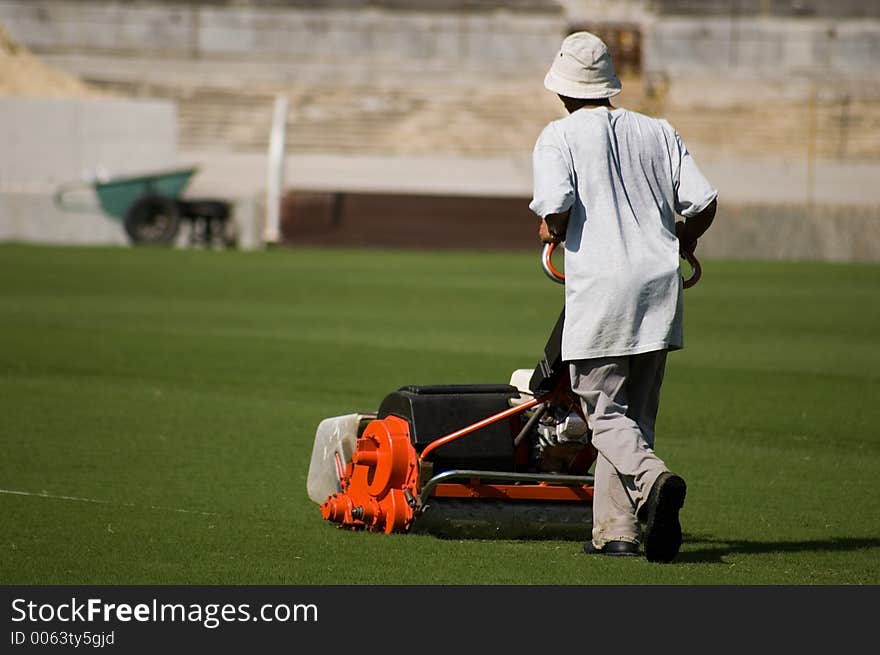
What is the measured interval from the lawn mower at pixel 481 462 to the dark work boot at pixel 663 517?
60 cm

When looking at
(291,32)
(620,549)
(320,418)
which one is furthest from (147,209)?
(291,32)

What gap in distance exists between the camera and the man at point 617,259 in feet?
19.4

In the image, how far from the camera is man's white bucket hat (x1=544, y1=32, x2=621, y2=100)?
6.10m

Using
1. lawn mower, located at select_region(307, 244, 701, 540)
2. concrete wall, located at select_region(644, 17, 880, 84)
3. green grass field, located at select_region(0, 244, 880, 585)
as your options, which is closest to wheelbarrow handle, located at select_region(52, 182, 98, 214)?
green grass field, located at select_region(0, 244, 880, 585)

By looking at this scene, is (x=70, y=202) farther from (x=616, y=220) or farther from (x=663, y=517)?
(x=663, y=517)

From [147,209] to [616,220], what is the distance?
93.8ft

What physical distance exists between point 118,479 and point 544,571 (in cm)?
284

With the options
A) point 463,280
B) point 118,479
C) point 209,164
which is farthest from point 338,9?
point 118,479

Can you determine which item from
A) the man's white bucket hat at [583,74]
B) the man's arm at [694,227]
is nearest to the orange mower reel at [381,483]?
the man's arm at [694,227]

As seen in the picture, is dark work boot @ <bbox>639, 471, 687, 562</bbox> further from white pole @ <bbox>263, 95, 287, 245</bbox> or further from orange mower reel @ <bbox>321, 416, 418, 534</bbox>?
white pole @ <bbox>263, 95, 287, 245</bbox>

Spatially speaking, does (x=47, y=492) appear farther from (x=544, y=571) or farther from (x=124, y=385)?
(x=124, y=385)

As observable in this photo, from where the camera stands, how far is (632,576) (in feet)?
18.8

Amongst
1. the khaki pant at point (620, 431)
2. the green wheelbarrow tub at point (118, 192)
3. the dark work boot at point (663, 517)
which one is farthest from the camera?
the green wheelbarrow tub at point (118, 192)

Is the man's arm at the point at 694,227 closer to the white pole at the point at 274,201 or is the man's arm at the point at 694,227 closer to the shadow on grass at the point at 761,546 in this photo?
the shadow on grass at the point at 761,546
